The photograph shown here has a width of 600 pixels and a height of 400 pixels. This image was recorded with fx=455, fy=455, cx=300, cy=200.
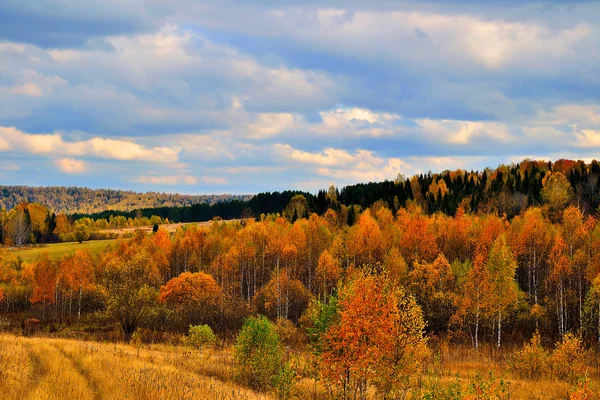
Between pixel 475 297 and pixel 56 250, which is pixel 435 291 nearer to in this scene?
pixel 475 297

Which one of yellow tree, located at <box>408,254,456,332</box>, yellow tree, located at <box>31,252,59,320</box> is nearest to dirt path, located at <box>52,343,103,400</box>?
Answer: yellow tree, located at <box>408,254,456,332</box>

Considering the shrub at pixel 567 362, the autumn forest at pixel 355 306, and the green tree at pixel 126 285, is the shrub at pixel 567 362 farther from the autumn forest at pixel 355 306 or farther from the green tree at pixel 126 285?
the green tree at pixel 126 285

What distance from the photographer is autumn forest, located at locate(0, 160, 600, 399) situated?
1331 inches

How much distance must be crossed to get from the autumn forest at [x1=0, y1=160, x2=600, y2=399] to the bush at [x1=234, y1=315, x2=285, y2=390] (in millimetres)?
144

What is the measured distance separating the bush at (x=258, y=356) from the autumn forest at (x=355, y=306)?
0.14 meters

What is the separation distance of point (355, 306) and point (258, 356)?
1340 cm

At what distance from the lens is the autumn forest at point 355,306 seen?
111ft

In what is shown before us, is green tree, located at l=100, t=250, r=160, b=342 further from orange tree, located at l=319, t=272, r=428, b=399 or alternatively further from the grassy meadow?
orange tree, located at l=319, t=272, r=428, b=399

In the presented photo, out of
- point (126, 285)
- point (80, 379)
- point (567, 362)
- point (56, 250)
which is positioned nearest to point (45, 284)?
point (126, 285)

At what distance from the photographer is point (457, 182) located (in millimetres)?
192000

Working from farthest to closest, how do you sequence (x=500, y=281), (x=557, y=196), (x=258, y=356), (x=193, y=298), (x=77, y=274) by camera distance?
(x=557, y=196) < (x=77, y=274) < (x=193, y=298) < (x=500, y=281) < (x=258, y=356)

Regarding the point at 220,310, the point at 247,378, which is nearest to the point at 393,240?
the point at 220,310

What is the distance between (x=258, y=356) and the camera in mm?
41969

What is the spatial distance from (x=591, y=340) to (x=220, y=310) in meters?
66.8
